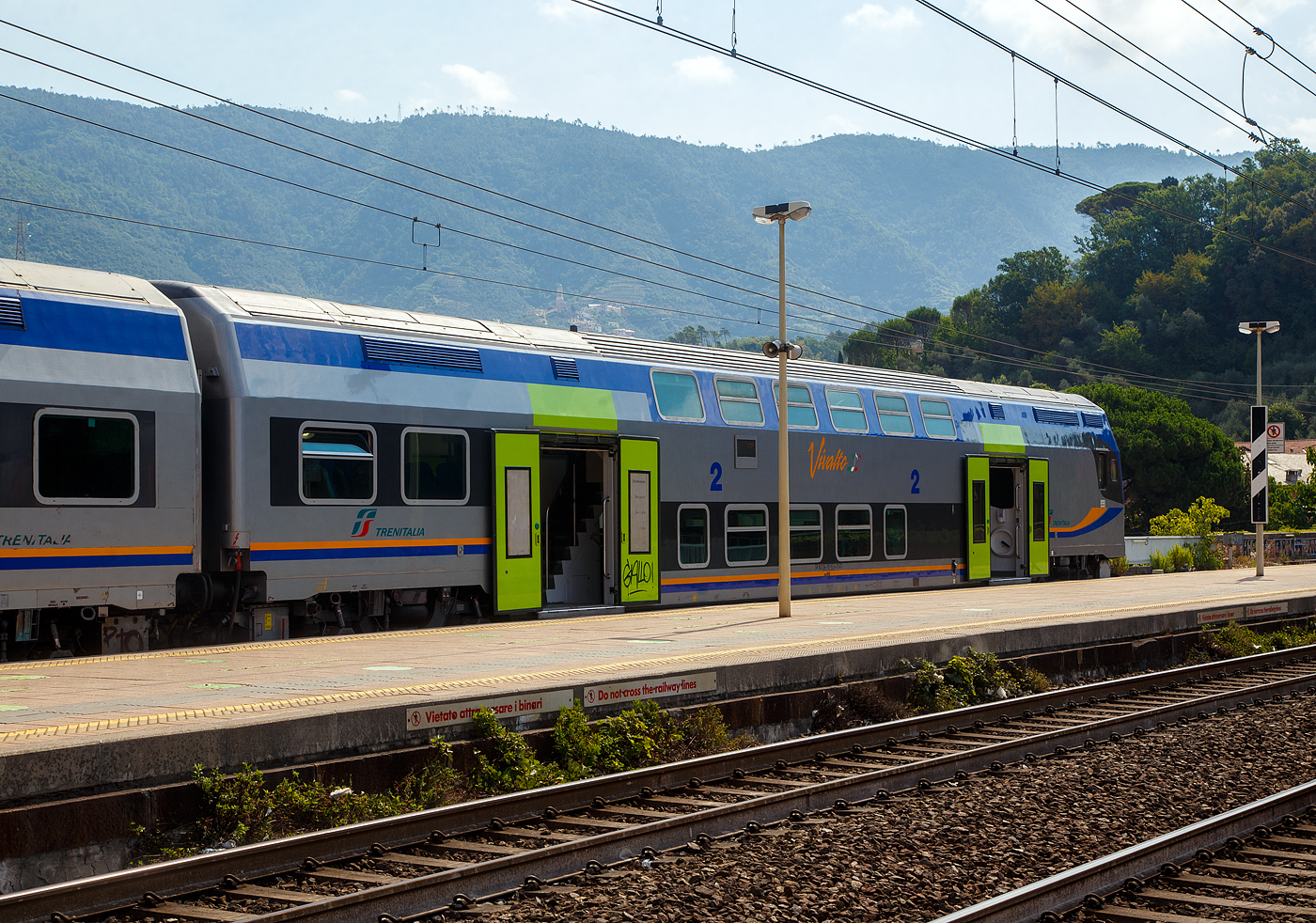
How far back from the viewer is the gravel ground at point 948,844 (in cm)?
650

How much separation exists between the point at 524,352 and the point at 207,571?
5786 mm

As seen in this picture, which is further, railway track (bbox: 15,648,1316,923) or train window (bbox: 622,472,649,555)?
train window (bbox: 622,472,649,555)

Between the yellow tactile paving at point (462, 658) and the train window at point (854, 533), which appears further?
the train window at point (854, 533)

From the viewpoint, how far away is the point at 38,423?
12844mm

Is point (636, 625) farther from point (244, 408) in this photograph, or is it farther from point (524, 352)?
point (244, 408)

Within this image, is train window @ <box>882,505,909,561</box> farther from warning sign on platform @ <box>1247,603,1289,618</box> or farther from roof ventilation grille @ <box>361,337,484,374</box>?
roof ventilation grille @ <box>361,337,484,374</box>

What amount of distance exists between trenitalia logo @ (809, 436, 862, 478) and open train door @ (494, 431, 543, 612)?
250 inches

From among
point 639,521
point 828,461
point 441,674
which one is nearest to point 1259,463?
point 828,461

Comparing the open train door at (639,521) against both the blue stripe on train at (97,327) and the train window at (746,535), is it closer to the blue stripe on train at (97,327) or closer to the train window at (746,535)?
the train window at (746,535)

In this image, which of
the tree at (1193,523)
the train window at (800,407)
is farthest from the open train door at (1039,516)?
the tree at (1193,523)

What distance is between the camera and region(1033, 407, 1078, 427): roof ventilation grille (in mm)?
28594

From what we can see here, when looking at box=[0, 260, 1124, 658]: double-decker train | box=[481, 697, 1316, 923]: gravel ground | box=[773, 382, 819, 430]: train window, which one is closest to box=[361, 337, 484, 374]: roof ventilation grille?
box=[0, 260, 1124, 658]: double-decker train

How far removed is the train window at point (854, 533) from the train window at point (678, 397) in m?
4.00

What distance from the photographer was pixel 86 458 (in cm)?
1319
